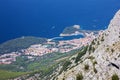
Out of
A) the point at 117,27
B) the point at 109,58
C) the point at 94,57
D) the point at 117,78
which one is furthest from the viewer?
the point at 117,27

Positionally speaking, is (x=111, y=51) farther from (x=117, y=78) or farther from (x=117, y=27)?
(x=117, y=27)

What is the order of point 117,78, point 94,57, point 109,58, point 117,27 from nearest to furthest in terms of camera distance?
point 117,78
point 109,58
point 94,57
point 117,27

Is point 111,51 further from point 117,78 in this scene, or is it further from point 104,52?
point 117,78

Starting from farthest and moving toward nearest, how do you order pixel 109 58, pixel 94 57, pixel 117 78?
1. pixel 94 57
2. pixel 109 58
3. pixel 117 78

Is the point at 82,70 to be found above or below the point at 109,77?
above

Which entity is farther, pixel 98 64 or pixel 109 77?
pixel 98 64

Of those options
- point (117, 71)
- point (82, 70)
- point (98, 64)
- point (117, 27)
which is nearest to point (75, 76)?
point (82, 70)

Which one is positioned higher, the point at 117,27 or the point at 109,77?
the point at 117,27

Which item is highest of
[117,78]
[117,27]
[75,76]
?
[117,27]

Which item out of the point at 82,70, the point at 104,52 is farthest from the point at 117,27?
the point at 82,70
